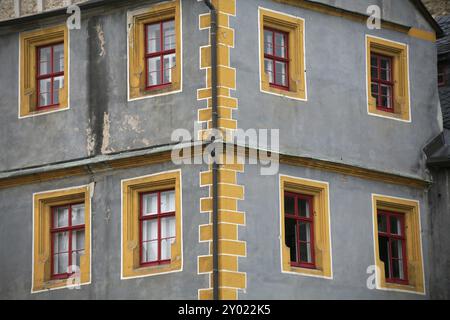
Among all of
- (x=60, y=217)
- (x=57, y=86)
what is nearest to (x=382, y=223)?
(x=60, y=217)

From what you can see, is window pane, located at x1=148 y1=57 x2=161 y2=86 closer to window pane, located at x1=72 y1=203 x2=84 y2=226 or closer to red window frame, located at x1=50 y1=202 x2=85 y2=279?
window pane, located at x1=72 y1=203 x2=84 y2=226

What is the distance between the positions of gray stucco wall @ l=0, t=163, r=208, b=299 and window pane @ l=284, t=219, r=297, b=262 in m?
2.08

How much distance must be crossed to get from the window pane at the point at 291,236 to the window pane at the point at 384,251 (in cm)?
263

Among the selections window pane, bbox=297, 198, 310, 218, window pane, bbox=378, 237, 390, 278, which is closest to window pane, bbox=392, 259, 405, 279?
window pane, bbox=378, 237, 390, 278

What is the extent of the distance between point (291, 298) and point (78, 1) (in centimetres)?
850

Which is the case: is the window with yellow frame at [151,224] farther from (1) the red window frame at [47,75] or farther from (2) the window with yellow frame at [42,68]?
(2) the window with yellow frame at [42,68]

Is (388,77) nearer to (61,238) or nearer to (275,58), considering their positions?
(275,58)

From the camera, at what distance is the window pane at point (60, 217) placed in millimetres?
38156

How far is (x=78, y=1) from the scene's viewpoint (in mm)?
38688

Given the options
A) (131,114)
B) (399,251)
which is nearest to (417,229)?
(399,251)

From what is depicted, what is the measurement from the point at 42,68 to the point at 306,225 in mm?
7264

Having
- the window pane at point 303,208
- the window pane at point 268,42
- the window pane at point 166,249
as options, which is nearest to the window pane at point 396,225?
the window pane at point 303,208

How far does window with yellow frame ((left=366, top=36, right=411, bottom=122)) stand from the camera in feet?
130
